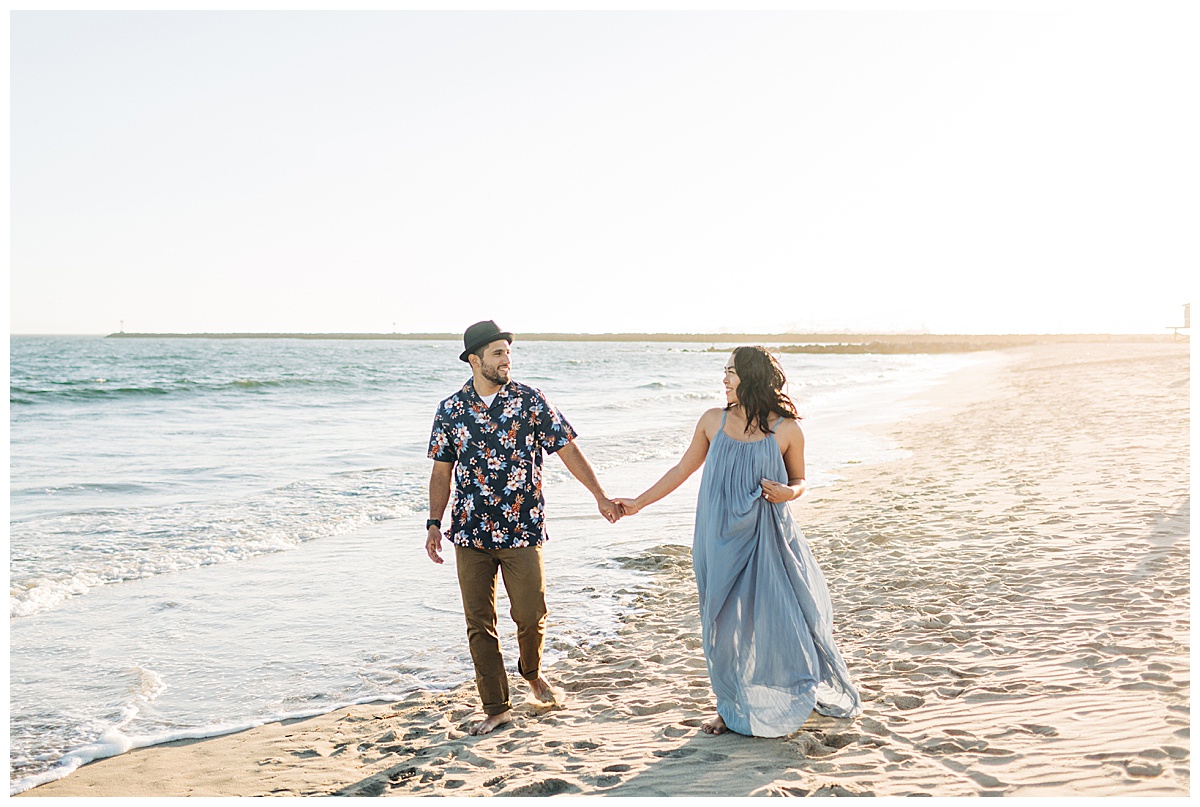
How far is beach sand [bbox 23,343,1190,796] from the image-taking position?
3.61m

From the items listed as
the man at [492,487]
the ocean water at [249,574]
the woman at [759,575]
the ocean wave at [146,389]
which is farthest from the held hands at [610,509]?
the ocean wave at [146,389]

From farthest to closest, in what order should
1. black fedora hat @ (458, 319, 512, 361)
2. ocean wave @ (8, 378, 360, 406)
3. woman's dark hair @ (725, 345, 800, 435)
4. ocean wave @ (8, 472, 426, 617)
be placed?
ocean wave @ (8, 378, 360, 406)
ocean wave @ (8, 472, 426, 617)
black fedora hat @ (458, 319, 512, 361)
woman's dark hair @ (725, 345, 800, 435)

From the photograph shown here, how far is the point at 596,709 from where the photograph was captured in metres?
4.58

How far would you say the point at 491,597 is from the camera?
452 cm

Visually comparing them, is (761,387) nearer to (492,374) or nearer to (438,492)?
(492,374)

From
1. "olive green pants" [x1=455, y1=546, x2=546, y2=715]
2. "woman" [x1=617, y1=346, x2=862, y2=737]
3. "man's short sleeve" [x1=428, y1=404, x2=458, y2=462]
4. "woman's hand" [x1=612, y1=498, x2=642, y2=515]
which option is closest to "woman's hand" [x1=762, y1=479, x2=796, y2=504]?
"woman" [x1=617, y1=346, x2=862, y2=737]

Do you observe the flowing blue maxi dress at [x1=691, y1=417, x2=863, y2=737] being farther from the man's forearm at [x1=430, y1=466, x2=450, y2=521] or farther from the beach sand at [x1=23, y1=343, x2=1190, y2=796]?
the man's forearm at [x1=430, y1=466, x2=450, y2=521]

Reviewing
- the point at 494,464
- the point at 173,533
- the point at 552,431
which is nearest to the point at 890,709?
the point at 552,431

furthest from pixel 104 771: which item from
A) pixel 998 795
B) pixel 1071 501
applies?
pixel 1071 501

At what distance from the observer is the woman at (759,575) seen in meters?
4.06

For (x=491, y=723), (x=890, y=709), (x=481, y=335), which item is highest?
(x=481, y=335)

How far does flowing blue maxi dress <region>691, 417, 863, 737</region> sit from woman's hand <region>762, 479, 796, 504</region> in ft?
0.10

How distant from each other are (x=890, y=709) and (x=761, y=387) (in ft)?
5.16

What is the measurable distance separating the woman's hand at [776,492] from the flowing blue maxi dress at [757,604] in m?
0.03
